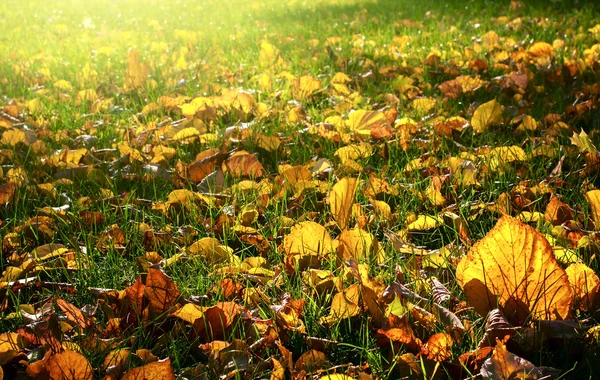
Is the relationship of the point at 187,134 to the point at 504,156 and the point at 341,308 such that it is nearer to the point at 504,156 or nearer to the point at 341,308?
the point at 504,156

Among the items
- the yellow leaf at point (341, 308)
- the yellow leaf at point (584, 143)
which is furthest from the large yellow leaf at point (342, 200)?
the yellow leaf at point (584, 143)

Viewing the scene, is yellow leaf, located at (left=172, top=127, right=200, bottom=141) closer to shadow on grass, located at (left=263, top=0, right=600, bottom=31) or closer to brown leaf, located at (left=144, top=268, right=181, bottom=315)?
brown leaf, located at (left=144, top=268, right=181, bottom=315)

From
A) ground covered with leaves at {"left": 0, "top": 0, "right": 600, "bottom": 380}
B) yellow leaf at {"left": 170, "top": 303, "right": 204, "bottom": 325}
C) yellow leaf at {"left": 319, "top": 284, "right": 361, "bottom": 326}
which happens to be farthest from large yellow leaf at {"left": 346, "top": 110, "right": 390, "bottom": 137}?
yellow leaf at {"left": 170, "top": 303, "right": 204, "bottom": 325}

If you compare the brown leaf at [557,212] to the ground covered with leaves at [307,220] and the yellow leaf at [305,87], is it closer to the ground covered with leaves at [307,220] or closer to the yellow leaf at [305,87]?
the ground covered with leaves at [307,220]

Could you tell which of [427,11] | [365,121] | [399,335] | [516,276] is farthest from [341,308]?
[427,11]

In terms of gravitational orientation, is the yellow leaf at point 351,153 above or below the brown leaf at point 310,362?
above

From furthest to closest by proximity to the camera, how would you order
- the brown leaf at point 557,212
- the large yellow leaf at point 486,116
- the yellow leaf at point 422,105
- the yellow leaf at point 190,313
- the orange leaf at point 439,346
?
the yellow leaf at point 422,105 < the large yellow leaf at point 486,116 < the brown leaf at point 557,212 < the yellow leaf at point 190,313 < the orange leaf at point 439,346

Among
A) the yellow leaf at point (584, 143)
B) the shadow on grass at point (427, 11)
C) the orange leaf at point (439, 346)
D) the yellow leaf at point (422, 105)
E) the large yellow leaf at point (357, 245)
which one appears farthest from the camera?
the shadow on grass at point (427, 11)

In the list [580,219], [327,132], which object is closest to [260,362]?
[580,219]

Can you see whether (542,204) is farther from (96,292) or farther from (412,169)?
(96,292)
